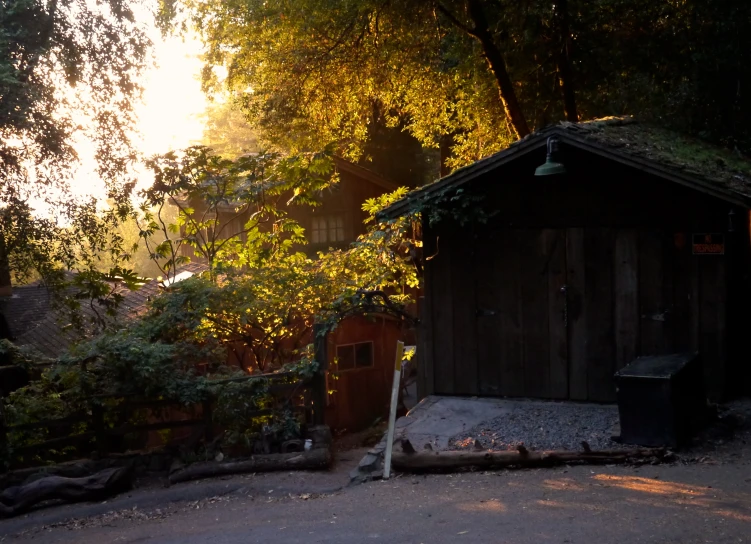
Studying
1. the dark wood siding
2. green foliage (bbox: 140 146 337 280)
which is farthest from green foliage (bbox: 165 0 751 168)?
the dark wood siding

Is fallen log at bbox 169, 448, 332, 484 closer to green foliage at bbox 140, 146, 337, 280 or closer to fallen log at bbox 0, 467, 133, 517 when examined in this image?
fallen log at bbox 0, 467, 133, 517

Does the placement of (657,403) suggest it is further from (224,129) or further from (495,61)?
(224,129)

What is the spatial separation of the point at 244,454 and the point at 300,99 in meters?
11.0

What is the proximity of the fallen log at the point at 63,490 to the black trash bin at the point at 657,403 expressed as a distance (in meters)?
6.33

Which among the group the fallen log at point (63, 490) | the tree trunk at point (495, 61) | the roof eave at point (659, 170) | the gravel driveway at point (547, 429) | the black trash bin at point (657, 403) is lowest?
the fallen log at point (63, 490)

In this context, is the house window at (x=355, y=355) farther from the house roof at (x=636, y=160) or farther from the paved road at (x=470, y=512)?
the paved road at (x=470, y=512)

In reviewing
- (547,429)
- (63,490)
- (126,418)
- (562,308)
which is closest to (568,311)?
(562,308)

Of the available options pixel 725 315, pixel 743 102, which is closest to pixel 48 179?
pixel 725 315

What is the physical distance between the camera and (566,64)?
16.2m

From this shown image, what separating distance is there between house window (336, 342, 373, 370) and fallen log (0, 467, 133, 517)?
902 centimetres

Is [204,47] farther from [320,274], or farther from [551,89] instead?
[320,274]

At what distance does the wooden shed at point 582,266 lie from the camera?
381 inches

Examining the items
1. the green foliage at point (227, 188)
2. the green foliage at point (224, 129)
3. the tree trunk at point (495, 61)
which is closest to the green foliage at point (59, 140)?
the green foliage at point (227, 188)

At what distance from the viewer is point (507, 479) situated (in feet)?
26.7
